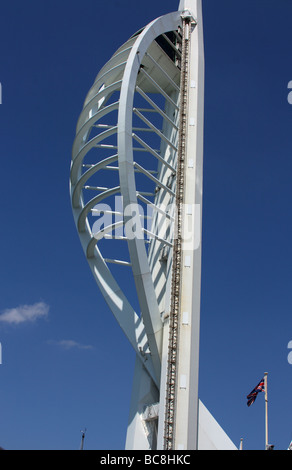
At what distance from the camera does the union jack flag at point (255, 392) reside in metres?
33.0

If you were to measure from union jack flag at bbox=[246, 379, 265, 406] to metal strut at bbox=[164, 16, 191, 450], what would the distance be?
8.63 m

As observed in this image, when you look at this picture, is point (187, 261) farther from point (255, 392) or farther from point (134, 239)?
point (255, 392)

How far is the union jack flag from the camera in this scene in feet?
108

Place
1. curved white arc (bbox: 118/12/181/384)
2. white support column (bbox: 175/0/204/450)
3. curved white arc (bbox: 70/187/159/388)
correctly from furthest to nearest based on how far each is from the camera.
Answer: curved white arc (bbox: 70/187/159/388)
curved white arc (bbox: 118/12/181/384)
white support column (bbox: 175/0/204/450)

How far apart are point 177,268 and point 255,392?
9.90 meters

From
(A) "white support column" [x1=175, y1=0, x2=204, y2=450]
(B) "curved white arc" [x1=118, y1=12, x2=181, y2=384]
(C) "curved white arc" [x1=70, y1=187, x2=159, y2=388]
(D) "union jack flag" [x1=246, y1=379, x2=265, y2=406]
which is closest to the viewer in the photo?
(A) "white support column" [x1=175, y1=0, x2=204, y2=450]

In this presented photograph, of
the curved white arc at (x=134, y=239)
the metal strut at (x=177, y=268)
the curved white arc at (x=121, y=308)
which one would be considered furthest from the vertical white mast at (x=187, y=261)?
the curved white arc at (x=121, y=308)

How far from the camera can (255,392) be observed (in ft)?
110

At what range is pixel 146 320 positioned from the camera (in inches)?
1080

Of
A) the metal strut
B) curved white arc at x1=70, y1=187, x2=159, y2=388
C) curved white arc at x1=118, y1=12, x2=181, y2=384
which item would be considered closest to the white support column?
the metal strut

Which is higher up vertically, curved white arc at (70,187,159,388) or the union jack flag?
curved white arc at (70,187,159,388)

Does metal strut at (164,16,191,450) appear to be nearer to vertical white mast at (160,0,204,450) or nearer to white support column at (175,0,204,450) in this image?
vertical white mast at (160,0,204,450)

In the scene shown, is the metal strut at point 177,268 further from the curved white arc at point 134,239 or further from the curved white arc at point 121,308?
the curved white arc at point 121,308

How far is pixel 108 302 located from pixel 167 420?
689cm
